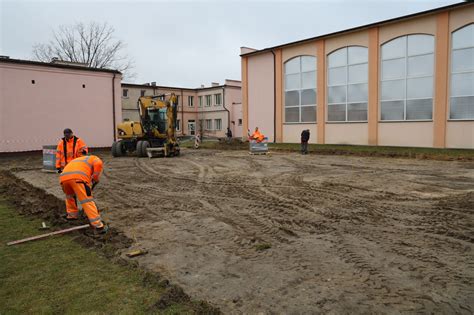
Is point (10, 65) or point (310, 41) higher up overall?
point (310, 41)

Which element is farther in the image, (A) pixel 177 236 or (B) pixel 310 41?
(B) pixel 310 41

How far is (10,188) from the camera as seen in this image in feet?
38.2

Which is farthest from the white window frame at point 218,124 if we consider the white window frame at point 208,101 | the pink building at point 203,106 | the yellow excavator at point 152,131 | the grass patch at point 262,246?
the grass patch at point 262,246

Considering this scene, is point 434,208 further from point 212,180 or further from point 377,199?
point 212,180

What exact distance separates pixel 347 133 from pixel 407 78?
5582mm

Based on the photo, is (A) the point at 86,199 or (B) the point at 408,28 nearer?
(A) the point at 86,199

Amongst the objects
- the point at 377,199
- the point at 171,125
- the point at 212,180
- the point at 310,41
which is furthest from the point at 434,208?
the point at 310,41

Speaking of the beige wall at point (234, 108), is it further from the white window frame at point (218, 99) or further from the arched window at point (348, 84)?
the arched window at point (348, 84)

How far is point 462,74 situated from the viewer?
22172 mm

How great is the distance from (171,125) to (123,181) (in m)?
8.22

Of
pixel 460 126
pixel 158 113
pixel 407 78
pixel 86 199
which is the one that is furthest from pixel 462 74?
pixel 86 199

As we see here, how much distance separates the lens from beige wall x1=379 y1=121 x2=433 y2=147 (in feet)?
77.7

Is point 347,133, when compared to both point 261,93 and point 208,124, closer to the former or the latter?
point 261,93

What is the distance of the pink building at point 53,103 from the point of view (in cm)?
2314
